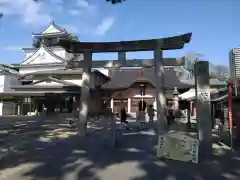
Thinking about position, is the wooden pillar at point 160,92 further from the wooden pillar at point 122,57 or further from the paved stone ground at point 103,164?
the wooden pillar at point 122,57

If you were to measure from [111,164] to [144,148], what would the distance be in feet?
9.64

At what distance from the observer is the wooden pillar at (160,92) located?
13242 mm

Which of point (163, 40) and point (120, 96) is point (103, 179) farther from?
point (120, 96)

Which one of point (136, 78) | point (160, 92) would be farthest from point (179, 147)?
point (136, 78)

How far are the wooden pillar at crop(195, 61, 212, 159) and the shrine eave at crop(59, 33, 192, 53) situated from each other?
2.65 meters

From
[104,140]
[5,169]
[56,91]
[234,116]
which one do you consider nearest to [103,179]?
[5,169]

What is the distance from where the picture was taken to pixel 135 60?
49.0 feet

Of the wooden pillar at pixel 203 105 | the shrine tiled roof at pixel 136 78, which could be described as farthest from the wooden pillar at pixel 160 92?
the shrine tiled roof at pixel 136 78

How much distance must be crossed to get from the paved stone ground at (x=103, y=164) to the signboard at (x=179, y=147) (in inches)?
10.7

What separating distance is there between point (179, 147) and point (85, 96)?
641cm

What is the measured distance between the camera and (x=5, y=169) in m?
8.58

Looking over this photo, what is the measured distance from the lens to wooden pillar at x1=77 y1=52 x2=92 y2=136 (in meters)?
14.2

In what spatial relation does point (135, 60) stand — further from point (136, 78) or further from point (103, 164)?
point (136, 78)

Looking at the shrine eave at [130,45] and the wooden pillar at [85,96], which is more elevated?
the shrine eave at [130,45]
